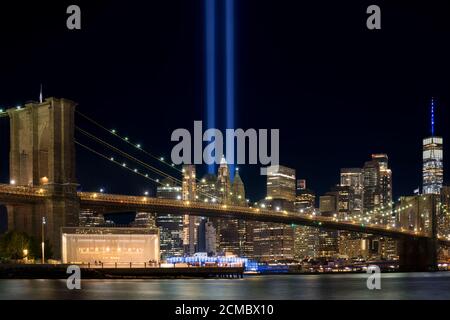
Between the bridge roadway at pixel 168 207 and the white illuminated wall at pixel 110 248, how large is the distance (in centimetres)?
553

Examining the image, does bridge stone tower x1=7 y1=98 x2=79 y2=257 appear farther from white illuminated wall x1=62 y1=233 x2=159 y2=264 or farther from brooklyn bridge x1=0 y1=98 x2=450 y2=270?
white illuminated wall x1=62 y1=233 x2=159 y2=264

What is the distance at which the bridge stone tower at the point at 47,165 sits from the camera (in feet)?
231

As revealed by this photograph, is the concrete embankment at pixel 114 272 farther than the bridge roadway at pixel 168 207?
No

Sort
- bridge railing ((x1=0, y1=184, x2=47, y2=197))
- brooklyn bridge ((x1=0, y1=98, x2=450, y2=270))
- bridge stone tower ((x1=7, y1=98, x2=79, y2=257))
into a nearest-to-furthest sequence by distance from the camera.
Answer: bridge railing ((x1=0, y1=184, x2=47, y2=197)) → brooklyn bridge ((x1=0, y1=98, x2=450, y2=270)) → bridge stone tower ((x1=7, y1=98, x2=79, y2=257))

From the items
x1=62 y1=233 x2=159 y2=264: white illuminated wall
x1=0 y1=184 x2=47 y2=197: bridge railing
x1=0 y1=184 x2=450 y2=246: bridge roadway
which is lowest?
x1=62 y1=233 x2=159 y2=264: white illuminated wall

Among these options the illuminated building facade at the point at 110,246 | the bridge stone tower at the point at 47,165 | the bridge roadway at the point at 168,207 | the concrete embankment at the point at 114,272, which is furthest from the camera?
the bridge stone tower at the point at 47,165

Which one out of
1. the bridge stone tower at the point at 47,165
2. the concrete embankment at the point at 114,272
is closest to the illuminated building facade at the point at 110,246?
the bridge stone tower at the point at 47,165

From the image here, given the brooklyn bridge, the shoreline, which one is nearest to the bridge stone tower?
the brooklyn bridge

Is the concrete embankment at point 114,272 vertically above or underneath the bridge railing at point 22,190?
underneath

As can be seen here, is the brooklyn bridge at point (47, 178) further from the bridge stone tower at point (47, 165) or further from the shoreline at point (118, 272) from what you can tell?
the shoreline at point (118, 272)

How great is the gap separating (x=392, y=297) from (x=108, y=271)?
101 feet

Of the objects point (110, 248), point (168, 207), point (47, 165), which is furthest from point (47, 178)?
point (168, 207)

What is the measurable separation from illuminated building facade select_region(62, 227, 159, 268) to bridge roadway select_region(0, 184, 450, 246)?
17.4 feet

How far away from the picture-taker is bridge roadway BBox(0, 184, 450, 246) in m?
68.9
